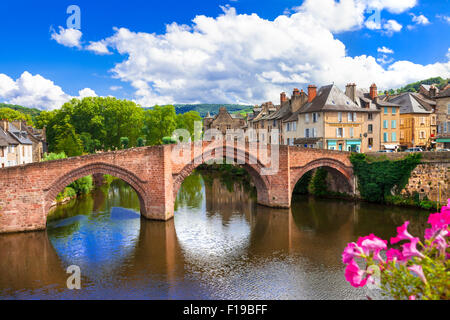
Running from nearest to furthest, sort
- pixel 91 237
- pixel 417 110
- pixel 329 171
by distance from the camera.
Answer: pixel 91 237, pixel 329 171, pixel 417 110

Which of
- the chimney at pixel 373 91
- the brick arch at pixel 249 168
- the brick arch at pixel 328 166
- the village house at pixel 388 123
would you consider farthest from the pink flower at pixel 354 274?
the chimney at pixel 373 91

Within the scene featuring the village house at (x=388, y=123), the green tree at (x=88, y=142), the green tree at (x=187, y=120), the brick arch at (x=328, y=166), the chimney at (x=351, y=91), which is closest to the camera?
the brick arch at (x=328, y=166)

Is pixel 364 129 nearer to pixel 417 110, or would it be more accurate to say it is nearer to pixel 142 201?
pixel 417 110

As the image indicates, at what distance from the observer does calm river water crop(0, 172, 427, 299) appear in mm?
13711

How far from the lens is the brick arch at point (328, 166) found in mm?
29059

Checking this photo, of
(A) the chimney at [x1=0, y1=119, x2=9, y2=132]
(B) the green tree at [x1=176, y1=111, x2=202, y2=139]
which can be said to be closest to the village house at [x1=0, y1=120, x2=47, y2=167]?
(A) the chimney at [x1=0, y1=119, x2=9, y2=132]

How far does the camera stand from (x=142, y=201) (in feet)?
80.1

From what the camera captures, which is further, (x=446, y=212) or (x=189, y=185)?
(x=189, y=185)

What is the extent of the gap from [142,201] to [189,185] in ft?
62.2

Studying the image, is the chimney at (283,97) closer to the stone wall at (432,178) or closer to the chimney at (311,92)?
the chimney at (311,92)

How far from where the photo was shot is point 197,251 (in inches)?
726

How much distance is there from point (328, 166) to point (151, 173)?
1582 cm
